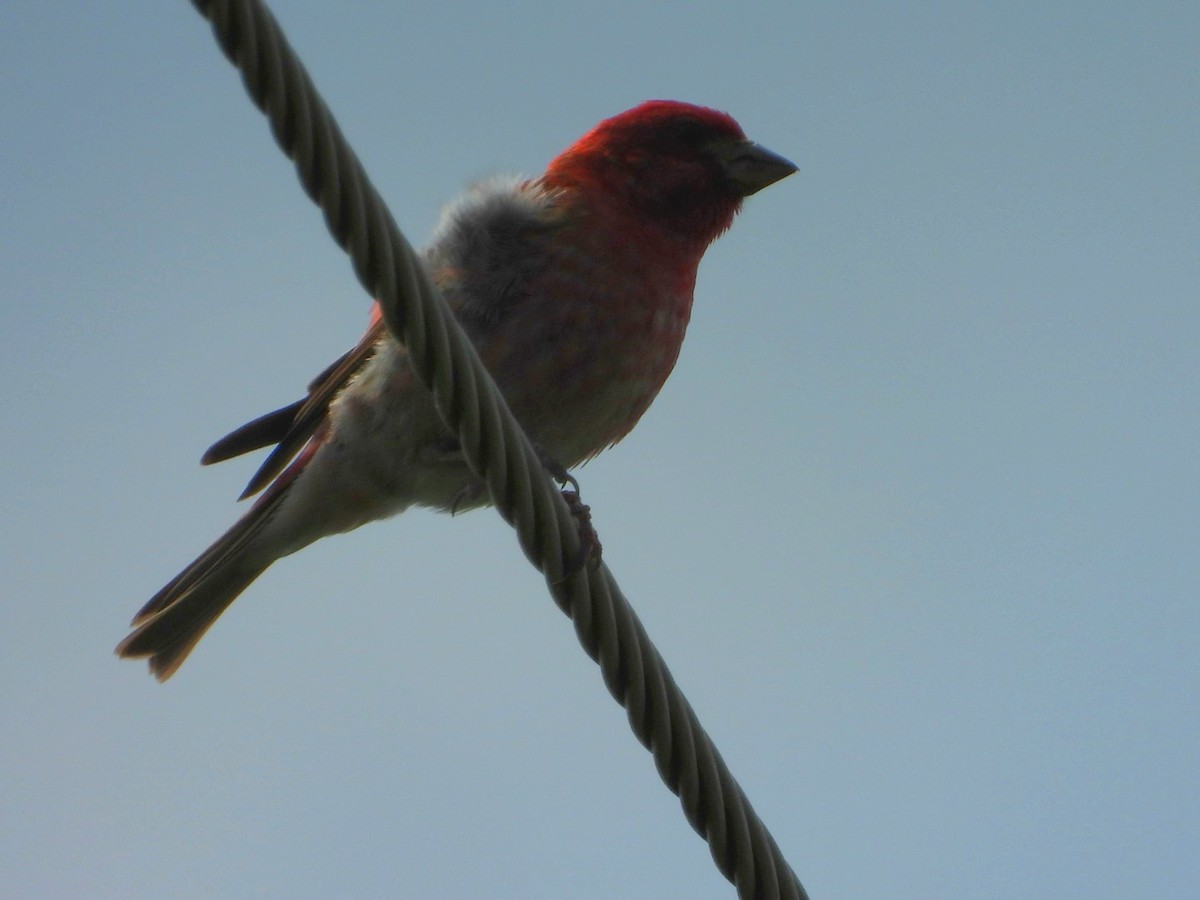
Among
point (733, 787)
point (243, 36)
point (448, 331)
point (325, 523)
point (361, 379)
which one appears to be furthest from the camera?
point (325, 523)

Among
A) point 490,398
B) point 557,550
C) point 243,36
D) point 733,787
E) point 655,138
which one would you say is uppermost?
point 655,138

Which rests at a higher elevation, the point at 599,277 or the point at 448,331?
the point at 599,277

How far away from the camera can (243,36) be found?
2324 mm

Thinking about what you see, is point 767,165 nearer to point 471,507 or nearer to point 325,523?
point 471,507

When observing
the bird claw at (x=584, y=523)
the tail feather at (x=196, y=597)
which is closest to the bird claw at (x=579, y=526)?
the bird claw at (x=584, y=523)

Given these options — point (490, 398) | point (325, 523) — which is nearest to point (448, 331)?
point (490, 398)

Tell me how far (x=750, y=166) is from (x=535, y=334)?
63.4 inches

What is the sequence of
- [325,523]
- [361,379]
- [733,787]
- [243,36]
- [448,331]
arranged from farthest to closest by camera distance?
[325,523] < [361,379] < [733,787] < [448,331] < [243,36]

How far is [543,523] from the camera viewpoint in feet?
10.1

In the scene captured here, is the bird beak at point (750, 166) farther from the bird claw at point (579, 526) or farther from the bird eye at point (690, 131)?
the bird claw at point (579, 526)

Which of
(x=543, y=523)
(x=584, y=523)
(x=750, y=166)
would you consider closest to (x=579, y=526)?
(x=584, y=523)

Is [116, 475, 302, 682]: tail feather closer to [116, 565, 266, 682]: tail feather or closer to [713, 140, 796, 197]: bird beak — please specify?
[116, 565, 266, 682]: tail feather

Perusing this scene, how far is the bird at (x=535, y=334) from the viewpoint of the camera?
4.98 meters

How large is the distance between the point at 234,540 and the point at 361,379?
120 cm
